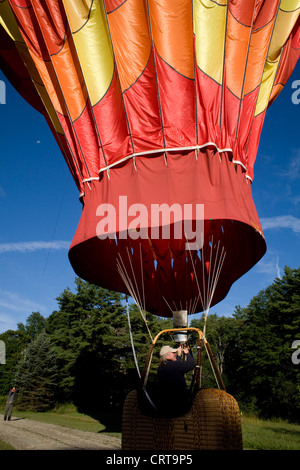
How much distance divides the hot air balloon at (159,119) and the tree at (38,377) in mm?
19216

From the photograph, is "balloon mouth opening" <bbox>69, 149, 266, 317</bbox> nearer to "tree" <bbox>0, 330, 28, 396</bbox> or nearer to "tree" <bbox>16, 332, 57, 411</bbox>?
"tree" <bbox>16, 332, 57, 411</bbox>

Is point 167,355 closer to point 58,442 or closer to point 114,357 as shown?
point 58,442

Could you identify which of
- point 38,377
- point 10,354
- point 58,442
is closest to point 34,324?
point 10,354

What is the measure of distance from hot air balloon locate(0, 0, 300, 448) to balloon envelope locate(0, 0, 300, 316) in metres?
0.02

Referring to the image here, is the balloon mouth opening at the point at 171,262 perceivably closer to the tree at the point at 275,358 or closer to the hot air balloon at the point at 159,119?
the hot air balloon at the point at 159,119

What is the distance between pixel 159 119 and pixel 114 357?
23.0 m

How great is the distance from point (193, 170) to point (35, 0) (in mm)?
4286

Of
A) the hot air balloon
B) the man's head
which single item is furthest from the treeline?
the man's head

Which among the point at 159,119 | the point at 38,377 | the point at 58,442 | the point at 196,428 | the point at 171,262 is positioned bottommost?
the point at 58,442

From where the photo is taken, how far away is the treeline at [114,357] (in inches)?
945

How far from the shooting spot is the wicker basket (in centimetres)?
326

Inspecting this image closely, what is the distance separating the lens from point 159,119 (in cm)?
527

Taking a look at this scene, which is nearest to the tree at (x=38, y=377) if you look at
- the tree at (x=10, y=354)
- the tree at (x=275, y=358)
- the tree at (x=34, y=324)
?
the tree at (x=10, y=354)

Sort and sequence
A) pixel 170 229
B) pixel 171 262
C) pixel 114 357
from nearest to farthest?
pixel 170 229
pixel 171 262
pixel 114 357
